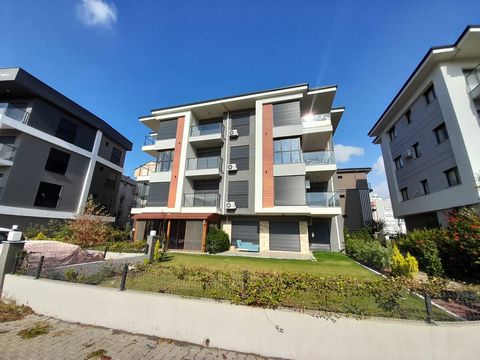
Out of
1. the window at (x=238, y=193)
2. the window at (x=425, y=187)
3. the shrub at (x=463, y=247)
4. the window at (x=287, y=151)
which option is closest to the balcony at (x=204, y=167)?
the window at (x=238, y=193)

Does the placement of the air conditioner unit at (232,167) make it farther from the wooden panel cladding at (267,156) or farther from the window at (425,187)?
the window at (425,187)

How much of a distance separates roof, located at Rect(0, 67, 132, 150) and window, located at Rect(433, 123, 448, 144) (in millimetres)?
34239

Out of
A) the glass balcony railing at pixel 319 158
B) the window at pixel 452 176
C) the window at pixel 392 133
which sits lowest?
the window at pixel 452 176

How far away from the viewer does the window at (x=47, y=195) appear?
1903 cm

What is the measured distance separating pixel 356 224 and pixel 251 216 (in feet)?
42.3

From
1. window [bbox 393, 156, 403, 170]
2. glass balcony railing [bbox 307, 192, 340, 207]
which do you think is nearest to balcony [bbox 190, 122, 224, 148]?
glass balcony railing [bbox 307, 192, 340, 207]

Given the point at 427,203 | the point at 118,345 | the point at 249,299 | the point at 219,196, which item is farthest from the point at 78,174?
the point at 427,203

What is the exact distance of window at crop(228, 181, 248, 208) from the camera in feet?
60.8

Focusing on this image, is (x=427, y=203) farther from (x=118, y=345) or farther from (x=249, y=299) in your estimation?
(x=118, y=345)

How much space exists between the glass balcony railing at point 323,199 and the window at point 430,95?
34.8ft

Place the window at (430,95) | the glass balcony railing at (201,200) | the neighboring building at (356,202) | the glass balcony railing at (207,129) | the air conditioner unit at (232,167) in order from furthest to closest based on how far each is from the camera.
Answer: the neighboring building at (356,202)
the glass balcony railing at (207,129)
the air conditioner unit at (232,167)
the glass balcony railing at (201,200)
the window at (430,95)

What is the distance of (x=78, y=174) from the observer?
907 inches

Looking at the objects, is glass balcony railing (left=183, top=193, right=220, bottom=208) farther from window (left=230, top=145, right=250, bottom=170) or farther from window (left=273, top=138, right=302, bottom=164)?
window (left=273, top=138, right=302, bottom=164)

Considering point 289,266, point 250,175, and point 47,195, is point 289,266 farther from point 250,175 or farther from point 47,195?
point 47,195
